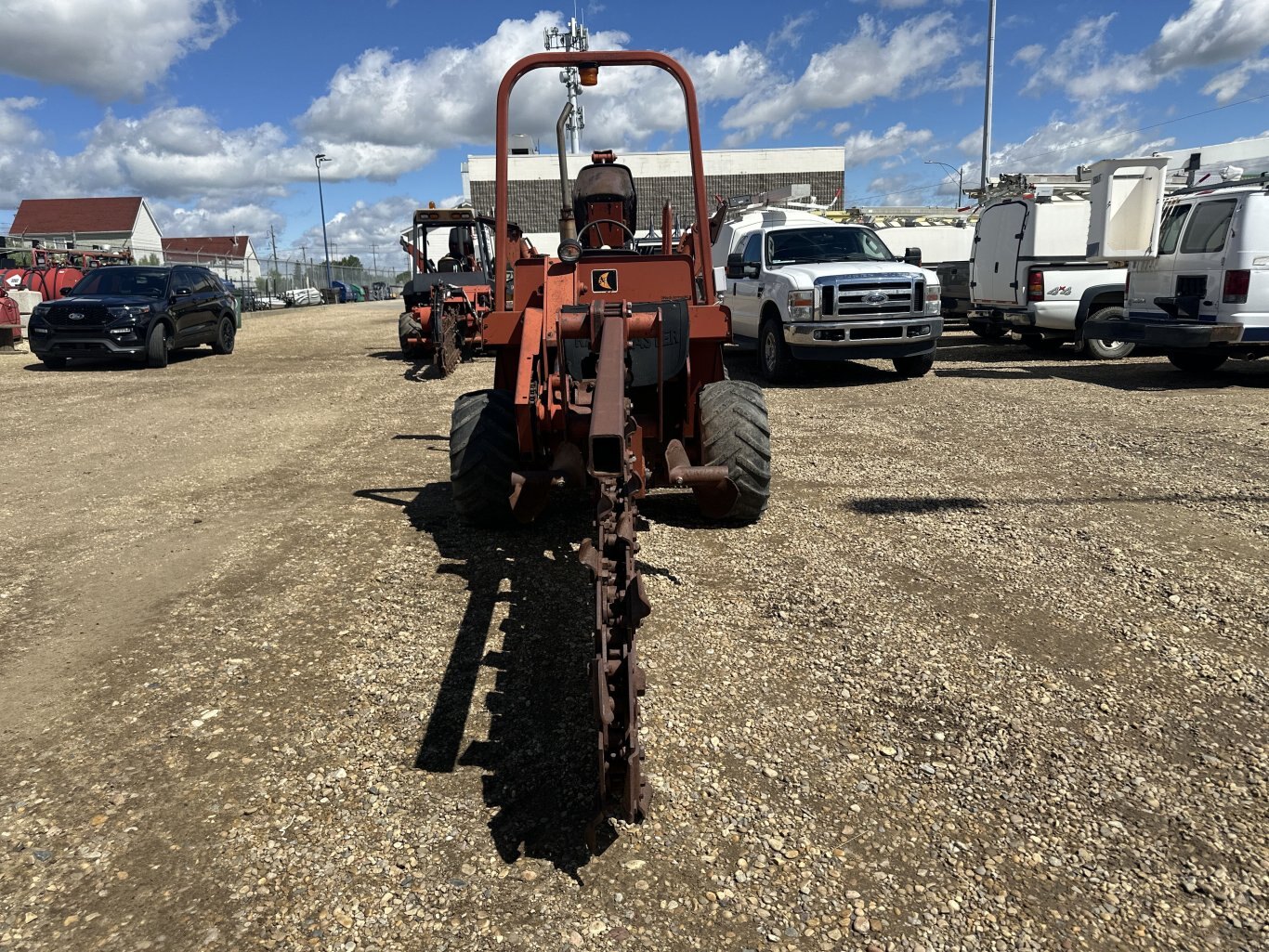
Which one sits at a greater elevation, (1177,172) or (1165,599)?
(1177,172)

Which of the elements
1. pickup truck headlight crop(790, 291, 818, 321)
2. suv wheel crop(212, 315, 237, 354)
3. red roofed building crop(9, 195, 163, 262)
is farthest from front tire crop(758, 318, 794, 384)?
red roofed building crop(9, 195, 163, 262)

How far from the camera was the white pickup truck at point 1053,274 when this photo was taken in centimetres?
1330

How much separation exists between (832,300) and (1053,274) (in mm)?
4559

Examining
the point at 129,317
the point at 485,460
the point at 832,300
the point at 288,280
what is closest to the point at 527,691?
the point at 485,460

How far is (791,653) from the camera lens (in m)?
3.83

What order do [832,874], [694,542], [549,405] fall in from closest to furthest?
[832,874], [549,405], [694,542]

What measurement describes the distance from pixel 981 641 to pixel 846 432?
478cm

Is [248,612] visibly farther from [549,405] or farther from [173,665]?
[549,405]

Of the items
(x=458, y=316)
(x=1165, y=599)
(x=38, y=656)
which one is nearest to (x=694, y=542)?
(x=1165, y=599)

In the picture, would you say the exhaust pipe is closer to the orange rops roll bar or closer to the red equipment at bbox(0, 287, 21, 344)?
the orange rops roll bar

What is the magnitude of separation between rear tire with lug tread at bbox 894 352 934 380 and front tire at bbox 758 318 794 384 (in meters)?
1.53

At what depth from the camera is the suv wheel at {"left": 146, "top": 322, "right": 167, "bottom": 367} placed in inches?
580

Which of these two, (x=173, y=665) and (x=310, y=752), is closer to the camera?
(x=310, y=752)

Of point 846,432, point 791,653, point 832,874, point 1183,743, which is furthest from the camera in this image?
point 846,432
